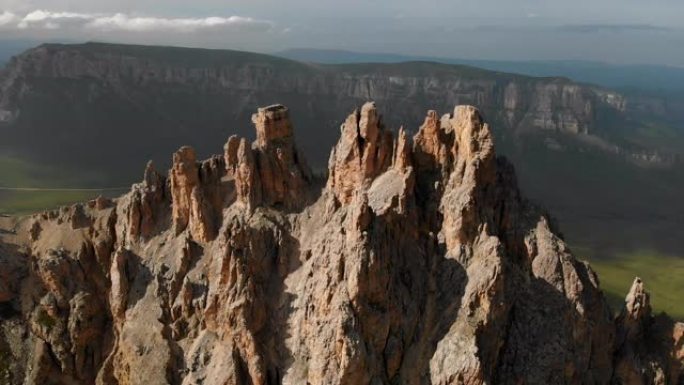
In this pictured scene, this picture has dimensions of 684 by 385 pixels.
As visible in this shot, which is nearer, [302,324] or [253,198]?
[302,324]

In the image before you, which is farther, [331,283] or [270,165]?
[270,165]

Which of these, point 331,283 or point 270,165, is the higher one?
point 270,165

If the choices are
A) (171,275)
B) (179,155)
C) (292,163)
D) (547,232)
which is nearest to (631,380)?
(547,232)

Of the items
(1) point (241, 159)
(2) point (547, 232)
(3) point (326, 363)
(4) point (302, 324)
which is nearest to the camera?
(3) point (326, 363)

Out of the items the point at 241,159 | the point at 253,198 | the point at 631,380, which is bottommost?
the point at 631,380

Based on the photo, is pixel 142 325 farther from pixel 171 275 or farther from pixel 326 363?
pixel 326 363

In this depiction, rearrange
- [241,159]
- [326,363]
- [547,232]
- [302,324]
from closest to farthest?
1. [326,363]
2. [302,324]
3. [547,232]
4. [241,159]
